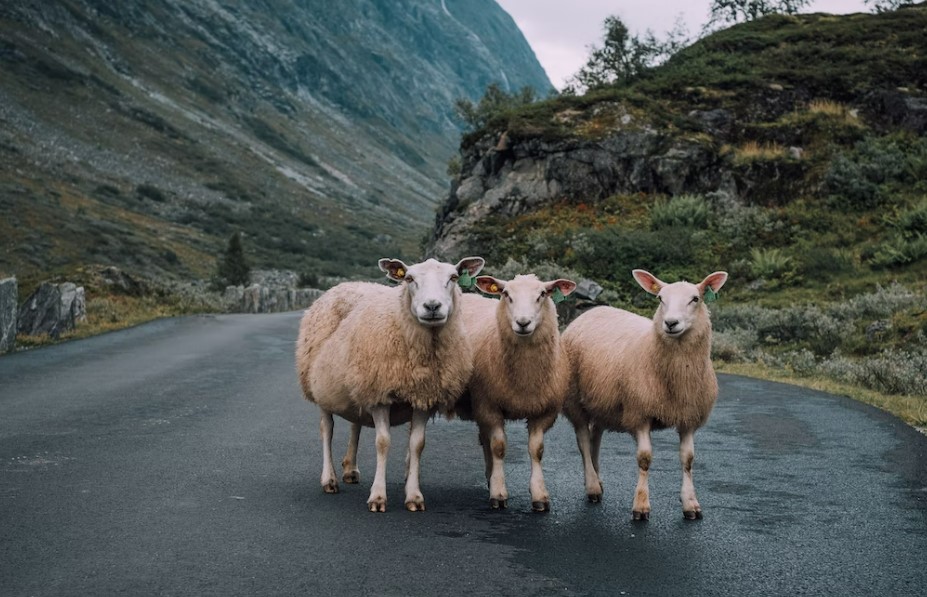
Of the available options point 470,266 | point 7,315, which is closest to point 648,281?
point 470,266

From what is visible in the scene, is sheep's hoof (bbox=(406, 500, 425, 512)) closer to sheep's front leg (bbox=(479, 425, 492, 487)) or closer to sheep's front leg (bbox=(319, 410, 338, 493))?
sheep's front leg (bbox=(319, 410, 338, 493))

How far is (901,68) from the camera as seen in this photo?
36.9 meters

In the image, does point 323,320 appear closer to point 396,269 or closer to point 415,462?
point 396,269

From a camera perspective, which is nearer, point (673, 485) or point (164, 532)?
point (164, 532)

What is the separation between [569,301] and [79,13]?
122 meters

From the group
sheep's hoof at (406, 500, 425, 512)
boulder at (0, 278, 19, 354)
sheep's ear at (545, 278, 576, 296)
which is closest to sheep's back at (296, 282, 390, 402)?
sheep's ear at (545, 278, 576, 296)

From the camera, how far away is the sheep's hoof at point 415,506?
24.2 ft

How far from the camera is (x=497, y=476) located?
7617 millimetres

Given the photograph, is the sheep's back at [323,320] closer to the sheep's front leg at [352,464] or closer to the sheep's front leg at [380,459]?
the sheep's front leg at [352,464]

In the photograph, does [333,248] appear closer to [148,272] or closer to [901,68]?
[148,272]

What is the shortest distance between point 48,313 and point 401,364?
1623 centimetres

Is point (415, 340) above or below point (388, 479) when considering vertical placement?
above

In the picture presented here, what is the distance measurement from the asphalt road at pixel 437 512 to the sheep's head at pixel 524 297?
55.8 inches

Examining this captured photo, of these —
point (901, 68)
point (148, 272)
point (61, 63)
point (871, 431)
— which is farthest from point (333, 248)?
point (871, 431)
